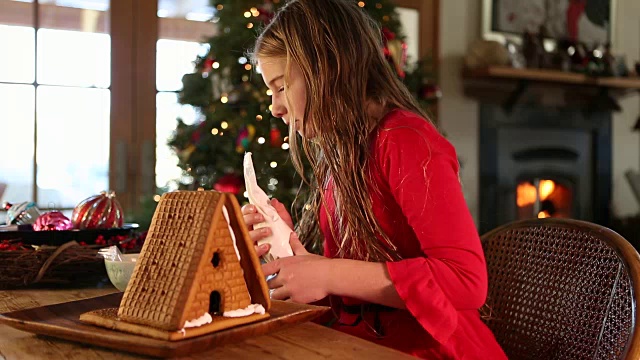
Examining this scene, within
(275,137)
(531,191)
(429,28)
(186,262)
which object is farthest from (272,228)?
(531,191)

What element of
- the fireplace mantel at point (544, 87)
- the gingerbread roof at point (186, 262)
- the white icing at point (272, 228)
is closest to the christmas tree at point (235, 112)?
the fireplace mantel at point (544, 87)

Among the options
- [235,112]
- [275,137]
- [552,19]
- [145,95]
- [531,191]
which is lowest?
[531,191]

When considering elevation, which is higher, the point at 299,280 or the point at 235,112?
the point at 235,112

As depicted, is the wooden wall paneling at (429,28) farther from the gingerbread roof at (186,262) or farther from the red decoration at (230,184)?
the gingerbread roof at (186,262)

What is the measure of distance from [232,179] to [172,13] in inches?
45.7

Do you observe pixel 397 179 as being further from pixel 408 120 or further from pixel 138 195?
pixel 138 195

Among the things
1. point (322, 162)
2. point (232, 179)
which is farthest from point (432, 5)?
point (322, 162)

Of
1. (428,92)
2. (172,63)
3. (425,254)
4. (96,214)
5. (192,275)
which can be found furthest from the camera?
(172,63)

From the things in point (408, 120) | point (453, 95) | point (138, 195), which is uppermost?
point (453, 95)

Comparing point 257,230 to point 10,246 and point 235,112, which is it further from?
point 235,112

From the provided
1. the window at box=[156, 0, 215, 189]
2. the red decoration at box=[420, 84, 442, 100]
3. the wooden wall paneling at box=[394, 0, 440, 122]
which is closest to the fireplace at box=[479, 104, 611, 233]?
the wooden wall paneling at box=[394, 0, 440, 122]

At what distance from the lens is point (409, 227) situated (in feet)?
3.74

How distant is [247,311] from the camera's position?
797 millimetres

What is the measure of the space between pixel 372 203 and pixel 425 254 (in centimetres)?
13
